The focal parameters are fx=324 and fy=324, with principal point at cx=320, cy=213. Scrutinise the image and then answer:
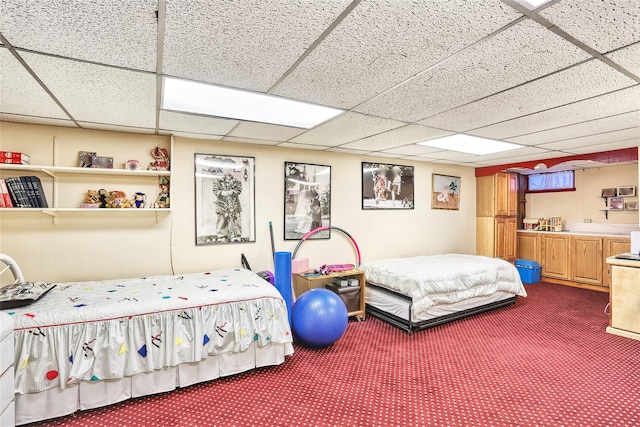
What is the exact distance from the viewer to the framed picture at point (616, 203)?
5680mm

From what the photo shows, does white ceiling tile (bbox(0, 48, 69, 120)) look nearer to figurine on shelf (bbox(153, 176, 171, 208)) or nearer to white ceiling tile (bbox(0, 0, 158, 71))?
white ceiling tile (bbox(0, 0, 158, 71))

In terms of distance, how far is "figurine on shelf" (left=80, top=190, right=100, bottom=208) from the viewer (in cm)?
323

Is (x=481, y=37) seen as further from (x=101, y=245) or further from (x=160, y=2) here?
(x=101, y=245)

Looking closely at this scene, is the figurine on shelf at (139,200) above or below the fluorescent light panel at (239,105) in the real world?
below

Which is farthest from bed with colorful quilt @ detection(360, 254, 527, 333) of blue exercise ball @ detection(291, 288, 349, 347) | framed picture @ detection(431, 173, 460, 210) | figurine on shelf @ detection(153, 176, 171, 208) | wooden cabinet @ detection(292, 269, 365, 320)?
figurine on shelf @ detection(153, 176, 171, 208)

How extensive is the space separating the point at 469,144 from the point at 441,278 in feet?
5.74

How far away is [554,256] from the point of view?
610 centimetres

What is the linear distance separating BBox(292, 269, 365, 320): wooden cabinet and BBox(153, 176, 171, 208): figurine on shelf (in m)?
1.77

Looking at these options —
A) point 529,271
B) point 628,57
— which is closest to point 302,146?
point 628,57

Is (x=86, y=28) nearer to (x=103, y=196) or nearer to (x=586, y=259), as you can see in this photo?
(x=103, y=196)

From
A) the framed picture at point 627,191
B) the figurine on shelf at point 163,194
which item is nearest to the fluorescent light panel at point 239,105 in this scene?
the figurine on shelf at point 163,194

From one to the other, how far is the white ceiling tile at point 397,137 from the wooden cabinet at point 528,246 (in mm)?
4176

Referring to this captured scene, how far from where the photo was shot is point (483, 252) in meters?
6.23

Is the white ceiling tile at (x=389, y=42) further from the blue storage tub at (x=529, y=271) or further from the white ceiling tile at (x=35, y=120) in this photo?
the blue storage tub at (x=529, y=271)
